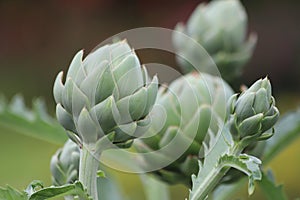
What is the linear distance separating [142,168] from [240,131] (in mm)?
250

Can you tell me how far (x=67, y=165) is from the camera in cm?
79

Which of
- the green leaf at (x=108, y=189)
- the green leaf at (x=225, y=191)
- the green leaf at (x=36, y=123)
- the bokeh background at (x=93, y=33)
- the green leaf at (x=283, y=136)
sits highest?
the bokeh background at (x=93, y=33)

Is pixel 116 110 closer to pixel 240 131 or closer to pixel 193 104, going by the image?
pixel 240 131

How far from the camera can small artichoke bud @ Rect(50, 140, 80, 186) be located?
0.78 m

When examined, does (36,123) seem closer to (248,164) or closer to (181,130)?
(181,130)

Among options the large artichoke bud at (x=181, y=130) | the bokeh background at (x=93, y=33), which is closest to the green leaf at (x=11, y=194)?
the large artichoke bud at (x=181, y=130)

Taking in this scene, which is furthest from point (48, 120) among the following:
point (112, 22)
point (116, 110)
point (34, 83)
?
point (112, 22)

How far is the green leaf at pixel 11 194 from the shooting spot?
2.20 ft

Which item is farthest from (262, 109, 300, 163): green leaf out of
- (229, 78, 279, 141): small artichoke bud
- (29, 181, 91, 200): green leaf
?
(29, 181, 91, 200): green leaf

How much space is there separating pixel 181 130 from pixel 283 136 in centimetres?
18

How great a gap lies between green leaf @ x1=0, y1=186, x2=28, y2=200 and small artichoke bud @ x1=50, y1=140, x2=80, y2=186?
115 millimetres

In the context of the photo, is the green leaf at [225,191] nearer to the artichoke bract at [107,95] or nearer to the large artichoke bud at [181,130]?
the large artichoke bud at [181,130]

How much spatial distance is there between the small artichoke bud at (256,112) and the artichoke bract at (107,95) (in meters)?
0.09

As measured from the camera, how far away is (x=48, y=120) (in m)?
1.11
